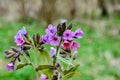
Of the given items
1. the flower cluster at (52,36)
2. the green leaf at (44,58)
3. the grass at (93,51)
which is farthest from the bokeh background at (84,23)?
the flower cluster at (52,36)

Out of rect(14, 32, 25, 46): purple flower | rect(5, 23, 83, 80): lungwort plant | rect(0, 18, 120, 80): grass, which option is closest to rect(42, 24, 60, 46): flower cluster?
rect(5, 23, 83, 80): lungwort plant

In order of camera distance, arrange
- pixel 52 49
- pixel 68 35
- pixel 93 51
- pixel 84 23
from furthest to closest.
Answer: pixel 84 23 < pixel 93 51 < pixel 52 49 < pixel 68 35

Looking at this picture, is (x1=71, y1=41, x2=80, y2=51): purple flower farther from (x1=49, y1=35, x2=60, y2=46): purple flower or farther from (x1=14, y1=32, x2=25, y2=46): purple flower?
(x1=14, y1=32, x2=25, y2=46): purple flower

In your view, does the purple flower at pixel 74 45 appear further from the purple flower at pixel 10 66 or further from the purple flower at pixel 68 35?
the purple flower at pixel 10 66

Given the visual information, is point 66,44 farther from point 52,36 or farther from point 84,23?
point 84,23

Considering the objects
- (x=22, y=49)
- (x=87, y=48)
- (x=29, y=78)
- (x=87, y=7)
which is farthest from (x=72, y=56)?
(x=87, y=7)

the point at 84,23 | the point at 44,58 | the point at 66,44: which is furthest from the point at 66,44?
the point at 84,23

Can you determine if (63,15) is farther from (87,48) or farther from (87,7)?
(87,48)
